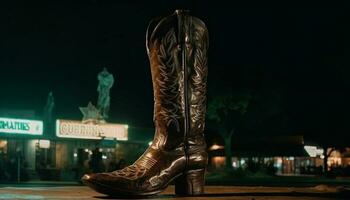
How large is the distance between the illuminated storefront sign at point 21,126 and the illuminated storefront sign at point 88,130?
1.21 metres

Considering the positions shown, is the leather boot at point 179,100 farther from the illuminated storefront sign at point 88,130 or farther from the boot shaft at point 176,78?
the illuminated storefront sign at point 88,130

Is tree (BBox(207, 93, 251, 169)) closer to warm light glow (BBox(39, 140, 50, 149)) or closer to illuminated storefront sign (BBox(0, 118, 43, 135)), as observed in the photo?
warm light glow (BBox(39, 140, 50, 149))

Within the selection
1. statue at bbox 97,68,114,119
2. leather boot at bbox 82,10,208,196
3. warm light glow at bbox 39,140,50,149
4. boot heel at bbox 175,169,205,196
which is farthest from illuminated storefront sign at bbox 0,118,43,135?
boot heel at bbox 175,169,205,196

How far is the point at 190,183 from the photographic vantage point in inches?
205

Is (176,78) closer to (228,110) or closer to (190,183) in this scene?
(190,183)

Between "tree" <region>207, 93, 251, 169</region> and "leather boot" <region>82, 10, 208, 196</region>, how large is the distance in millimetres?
34606

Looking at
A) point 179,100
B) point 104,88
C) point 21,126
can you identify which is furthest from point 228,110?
point 179,100

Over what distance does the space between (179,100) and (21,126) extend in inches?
1172

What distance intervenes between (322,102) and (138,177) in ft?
166

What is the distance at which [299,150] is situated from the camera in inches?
1999

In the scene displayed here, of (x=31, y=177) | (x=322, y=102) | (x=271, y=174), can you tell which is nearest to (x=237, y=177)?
(x=271, y=174)

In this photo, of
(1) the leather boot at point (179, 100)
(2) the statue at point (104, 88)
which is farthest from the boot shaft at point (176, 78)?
(2) the statue at point (104, 88)

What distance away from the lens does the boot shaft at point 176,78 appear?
529 centimetres

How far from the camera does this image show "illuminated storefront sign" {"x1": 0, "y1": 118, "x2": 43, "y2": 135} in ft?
110
